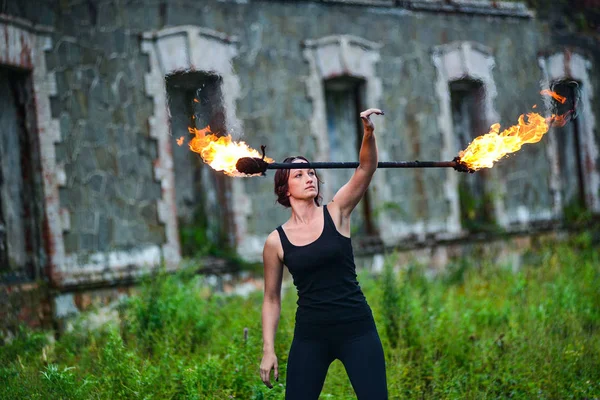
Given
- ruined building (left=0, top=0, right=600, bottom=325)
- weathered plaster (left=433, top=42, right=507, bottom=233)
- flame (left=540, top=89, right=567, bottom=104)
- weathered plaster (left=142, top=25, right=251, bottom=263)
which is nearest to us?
flame (left=540, top=89, right=567, bottom=104)

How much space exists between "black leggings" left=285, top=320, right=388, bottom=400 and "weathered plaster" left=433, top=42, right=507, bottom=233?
880 cm

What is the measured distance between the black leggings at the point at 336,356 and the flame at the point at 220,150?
111 cm

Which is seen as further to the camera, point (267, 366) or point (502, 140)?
point (502, 140)

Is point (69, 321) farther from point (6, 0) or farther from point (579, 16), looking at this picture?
point (579, 16)

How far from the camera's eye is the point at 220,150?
4.64m

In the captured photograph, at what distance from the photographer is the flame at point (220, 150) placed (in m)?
4.55

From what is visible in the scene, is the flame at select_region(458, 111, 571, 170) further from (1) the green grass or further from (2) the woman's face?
(1) the green grass

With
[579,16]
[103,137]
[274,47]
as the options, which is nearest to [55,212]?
[103,137]

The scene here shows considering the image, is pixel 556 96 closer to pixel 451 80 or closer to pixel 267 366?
pixel 267 366

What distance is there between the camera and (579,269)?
1029 centimetres

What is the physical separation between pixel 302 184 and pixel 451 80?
8995 mm

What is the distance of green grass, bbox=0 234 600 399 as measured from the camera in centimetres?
562

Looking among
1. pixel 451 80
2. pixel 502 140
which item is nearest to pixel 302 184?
pixel 502 140

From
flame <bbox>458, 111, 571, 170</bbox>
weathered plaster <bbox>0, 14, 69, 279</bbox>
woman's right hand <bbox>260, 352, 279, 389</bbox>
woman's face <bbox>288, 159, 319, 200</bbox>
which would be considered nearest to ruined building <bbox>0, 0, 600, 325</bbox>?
weathered plaster <bbox>0, 14, 69, 279</bbox>
